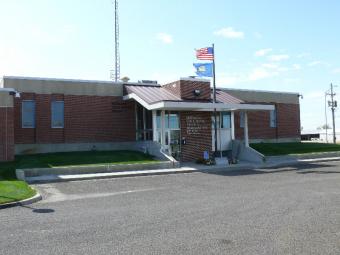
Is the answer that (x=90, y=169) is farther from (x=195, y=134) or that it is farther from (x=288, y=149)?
(x=288, y=149)

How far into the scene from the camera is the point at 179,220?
9641 millimetres

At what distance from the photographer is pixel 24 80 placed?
25.9m

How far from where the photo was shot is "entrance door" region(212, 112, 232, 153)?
28.9 meters

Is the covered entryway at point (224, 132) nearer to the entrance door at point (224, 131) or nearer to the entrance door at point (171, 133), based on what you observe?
the entrance door at point (224, 131)

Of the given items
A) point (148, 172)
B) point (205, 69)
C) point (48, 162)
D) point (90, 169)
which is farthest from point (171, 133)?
point (48, 162)

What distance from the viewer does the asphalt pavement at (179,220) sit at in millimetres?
7395

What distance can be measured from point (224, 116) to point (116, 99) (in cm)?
764

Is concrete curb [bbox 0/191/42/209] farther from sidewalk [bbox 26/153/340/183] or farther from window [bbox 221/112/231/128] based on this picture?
window [bbox 221/112/231/128]

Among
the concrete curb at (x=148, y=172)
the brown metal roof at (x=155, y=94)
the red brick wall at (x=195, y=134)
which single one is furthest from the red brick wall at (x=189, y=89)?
the concrete curb at (x=148, y=172)

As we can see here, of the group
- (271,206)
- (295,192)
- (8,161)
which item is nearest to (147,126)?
(8,161)

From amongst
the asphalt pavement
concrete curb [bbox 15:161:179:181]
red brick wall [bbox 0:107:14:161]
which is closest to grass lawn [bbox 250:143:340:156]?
concrete curb [bbox 15:161:179:181]

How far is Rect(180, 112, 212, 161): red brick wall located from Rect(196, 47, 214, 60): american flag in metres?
3.65

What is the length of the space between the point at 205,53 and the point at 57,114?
33.7 ft

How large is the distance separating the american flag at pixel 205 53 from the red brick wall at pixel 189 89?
1.68 m
